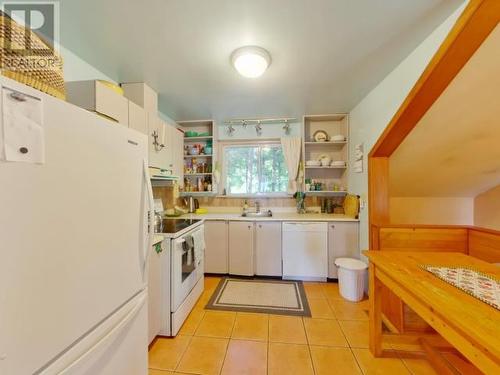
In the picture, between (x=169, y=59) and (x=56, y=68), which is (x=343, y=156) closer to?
(x=169, y=59)

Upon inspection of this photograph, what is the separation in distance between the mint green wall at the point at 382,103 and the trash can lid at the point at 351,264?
0.64 ft

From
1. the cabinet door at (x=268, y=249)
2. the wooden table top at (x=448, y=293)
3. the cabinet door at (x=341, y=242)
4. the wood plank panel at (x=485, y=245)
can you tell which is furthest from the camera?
the cabinet door at (x=268, y=249)

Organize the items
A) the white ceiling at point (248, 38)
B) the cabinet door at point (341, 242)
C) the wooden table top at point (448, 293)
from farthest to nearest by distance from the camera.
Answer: the cabinet door at point (341, 242) → the white ceiling at point (248, 38) → the wooden table top at point (448, 293)

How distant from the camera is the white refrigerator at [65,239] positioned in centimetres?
55

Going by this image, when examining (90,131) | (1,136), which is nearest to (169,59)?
(90,131)

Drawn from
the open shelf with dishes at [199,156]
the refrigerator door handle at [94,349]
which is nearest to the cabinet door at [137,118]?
the open shelf with dishes at [199,156]

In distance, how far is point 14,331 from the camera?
1.79 feet

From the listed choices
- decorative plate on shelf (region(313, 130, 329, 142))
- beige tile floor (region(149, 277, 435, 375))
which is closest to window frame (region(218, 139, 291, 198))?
decorative plate on shelf (region(313, 130, 329, 142))

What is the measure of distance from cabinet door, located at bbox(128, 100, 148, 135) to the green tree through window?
5.42 feet

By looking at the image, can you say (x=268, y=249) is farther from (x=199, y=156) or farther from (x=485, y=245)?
(x=485, y=245)

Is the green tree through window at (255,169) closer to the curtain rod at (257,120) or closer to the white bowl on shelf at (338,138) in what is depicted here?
the curtain rod at (257,120)

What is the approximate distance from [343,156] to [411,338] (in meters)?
2.32

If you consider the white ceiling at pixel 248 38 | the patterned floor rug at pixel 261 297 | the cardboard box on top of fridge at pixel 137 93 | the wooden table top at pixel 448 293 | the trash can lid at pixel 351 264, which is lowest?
the patterned floor rug at pixel 261 297

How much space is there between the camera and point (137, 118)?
190 cm
